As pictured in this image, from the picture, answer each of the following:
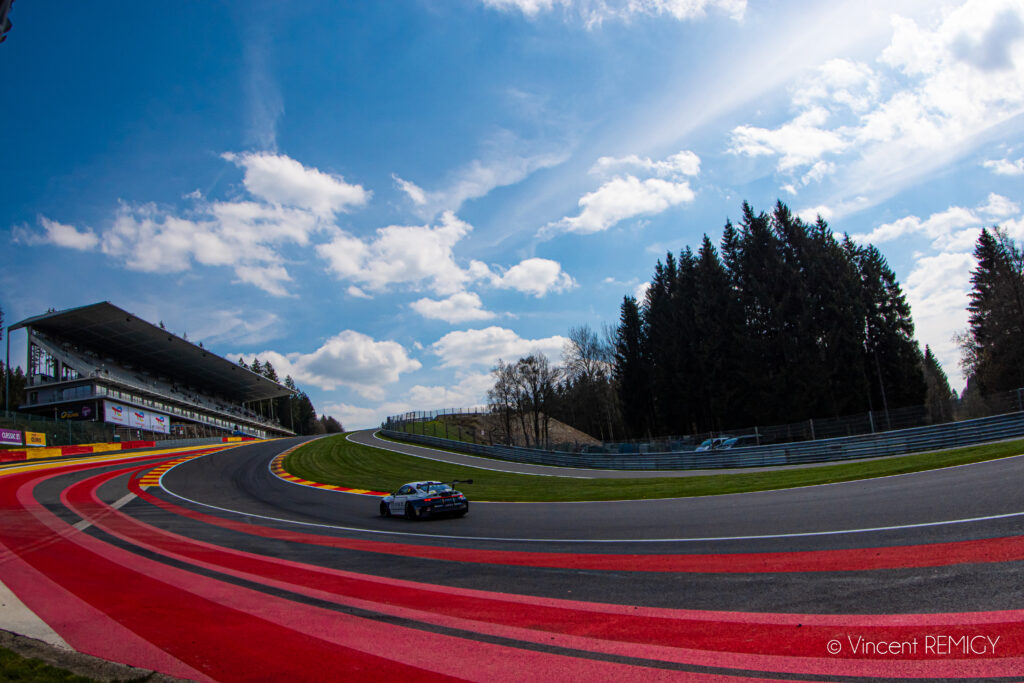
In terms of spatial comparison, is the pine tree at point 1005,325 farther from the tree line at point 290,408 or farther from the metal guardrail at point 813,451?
the tree line at point 290,408

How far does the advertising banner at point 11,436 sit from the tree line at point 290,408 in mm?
84891

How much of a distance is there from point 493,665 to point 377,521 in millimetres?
12393

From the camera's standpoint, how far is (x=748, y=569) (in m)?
7.25

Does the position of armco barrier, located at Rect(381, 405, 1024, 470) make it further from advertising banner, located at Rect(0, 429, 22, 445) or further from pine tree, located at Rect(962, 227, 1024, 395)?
advertising banner, located at Rect(0, 429, 22, 445)

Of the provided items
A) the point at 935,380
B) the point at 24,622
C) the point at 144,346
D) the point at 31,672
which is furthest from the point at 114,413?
the point at 935,380

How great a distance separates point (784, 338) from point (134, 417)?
72.7 metres

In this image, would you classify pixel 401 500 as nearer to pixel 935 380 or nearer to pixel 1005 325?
pixel 1005 325

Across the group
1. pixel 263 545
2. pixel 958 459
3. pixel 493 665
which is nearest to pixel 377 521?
pixel 263 545

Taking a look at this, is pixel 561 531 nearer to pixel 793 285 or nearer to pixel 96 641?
pixel 96 641

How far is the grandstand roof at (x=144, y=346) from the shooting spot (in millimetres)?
64125

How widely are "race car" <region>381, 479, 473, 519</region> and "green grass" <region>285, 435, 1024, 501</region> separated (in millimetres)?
3297

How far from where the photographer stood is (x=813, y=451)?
25.9 metres

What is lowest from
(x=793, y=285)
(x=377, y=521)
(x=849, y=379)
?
(x=377, y=521)

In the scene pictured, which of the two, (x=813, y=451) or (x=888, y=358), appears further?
(x=888, y=358)
